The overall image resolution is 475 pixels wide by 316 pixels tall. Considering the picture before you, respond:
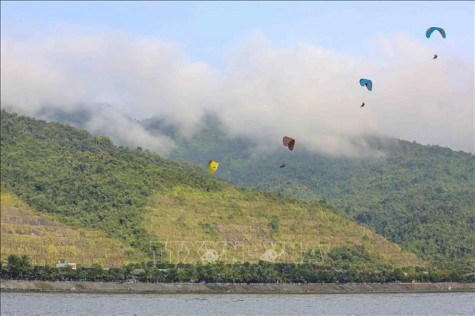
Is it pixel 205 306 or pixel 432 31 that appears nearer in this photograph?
pixel 432 31

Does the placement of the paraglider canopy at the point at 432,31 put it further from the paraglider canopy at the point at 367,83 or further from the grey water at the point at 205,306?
the grey water at the point at 205,306

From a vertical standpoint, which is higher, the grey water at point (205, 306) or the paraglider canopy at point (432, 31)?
the paraglider canopy at point (432, 31)

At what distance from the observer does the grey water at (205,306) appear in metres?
120

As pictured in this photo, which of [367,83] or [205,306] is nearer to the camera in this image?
[367,83]

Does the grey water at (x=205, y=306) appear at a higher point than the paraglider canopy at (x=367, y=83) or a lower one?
lower

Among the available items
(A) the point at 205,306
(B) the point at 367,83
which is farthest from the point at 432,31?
(A) the point at 205,306

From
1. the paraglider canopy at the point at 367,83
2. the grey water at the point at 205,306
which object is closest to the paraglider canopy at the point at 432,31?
the paraglider canopy at the point at 367,83

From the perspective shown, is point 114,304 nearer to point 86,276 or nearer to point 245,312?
point 245,312

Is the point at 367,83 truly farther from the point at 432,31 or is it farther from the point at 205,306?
the point at 205,306

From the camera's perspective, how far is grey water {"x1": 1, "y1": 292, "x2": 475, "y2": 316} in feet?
395

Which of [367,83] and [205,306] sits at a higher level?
[367,83]

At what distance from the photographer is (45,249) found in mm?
199500

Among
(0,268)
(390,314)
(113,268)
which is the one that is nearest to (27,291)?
(0,268)

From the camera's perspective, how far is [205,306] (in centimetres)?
13950
